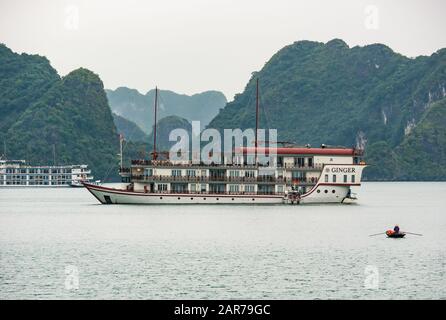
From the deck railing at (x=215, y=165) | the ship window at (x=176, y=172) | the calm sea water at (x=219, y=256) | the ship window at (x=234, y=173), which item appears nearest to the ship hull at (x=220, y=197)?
the calm sea water at (x=219, y=256)

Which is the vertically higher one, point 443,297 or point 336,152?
point 336,152

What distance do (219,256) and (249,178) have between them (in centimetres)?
3946

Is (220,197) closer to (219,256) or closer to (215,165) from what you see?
(215,165)

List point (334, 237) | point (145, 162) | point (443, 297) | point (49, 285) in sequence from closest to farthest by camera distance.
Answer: point (443, 297)
point (49, 285)
point (334, 237)
point (145, 162)

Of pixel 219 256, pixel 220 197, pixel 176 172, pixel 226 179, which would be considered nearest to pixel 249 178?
pixel 226 179

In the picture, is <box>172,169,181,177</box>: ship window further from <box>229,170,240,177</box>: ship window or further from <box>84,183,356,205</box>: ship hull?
<box>229,170,240,177</box>: ship window

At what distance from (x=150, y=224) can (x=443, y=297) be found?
39863 mm

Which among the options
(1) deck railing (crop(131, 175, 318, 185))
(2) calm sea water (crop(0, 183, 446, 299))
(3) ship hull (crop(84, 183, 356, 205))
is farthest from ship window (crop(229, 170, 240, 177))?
(2) calm sea water (crop(0, 183, 446, 299))

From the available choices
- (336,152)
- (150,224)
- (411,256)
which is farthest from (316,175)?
(411,256)

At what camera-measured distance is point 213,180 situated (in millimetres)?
94125

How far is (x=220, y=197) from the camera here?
93.4 m

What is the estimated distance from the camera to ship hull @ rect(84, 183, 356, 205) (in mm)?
93188
